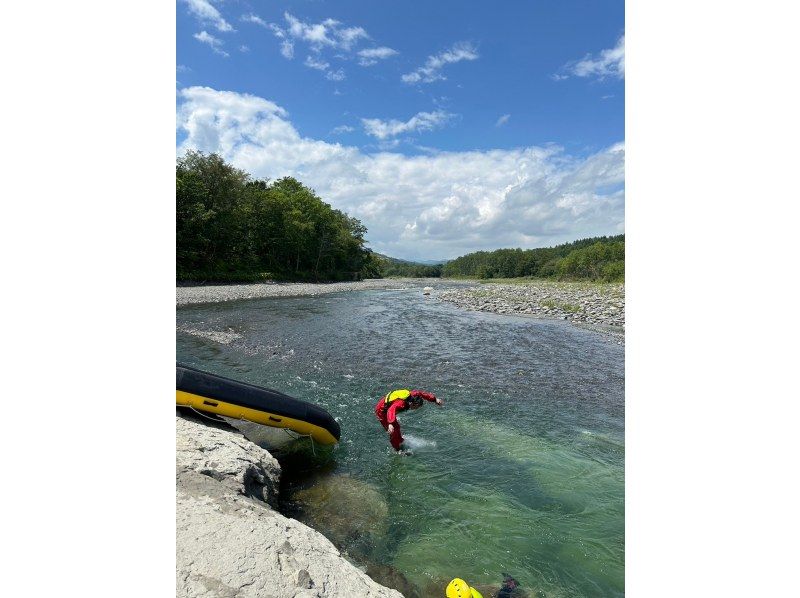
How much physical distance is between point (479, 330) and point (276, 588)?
56.1 ft

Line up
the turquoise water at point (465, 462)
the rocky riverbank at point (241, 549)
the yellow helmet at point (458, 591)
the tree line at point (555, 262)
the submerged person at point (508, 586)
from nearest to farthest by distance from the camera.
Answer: the rocky riverbank at point (241, 549), the yellow helmet at point (458, 591), the submerged person at point (508, 586), the turquoise water at point (465, 462), the tree line at point (555, 262)

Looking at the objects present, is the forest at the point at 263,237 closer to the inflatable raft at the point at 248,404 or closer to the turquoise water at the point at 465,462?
the turquoise water at the point at 465,462

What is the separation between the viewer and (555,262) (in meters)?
116

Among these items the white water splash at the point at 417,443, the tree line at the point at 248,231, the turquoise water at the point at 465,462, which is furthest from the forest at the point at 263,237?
the white water splash at the point at 417,443

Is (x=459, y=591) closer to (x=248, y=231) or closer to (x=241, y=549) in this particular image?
(x=241, y=549)

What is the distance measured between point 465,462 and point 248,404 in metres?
3.78

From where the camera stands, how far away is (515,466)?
21.3 feet

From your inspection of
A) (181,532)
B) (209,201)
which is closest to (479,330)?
(181,532)

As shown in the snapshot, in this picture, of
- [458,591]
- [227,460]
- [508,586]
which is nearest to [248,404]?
[227,460]

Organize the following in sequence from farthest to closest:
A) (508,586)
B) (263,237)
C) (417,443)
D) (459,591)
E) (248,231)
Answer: (263,237) → (248,231) → (417,443) → (508,586) → (459,591)

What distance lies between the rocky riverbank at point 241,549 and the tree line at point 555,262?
4650cm

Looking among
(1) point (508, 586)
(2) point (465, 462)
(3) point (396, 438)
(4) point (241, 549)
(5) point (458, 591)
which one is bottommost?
(1) point (508, 586)

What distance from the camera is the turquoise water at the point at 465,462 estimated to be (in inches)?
173
